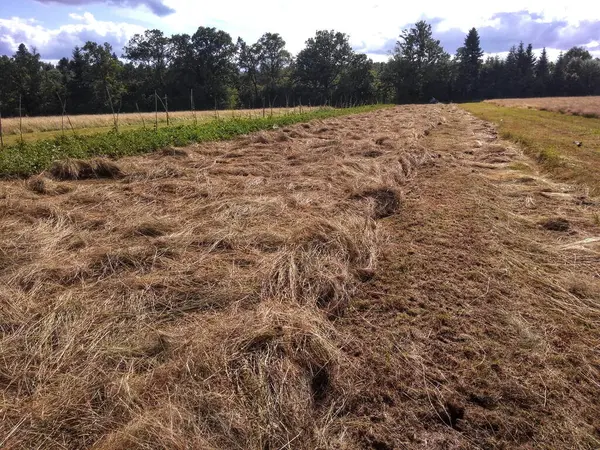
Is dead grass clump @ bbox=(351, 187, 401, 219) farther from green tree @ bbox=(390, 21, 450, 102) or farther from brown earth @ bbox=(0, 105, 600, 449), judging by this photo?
green tree @ bbox=(390, 21, 450, 102)

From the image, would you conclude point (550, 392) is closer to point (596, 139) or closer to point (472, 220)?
point (472, 220)

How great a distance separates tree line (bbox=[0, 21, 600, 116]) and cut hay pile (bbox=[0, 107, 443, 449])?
5660 centimetres

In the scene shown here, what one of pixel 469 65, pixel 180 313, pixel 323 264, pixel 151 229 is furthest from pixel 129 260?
pixel 469 65

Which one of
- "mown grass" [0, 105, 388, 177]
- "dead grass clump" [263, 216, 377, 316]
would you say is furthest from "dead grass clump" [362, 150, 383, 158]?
"mown grass" [0, 105, 388, 177]

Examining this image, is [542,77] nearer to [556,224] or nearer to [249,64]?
[249,64]

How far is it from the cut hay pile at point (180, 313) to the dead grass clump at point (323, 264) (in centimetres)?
2

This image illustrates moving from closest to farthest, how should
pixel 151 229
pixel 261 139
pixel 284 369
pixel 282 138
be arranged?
1. pixel 284 369
2. pixel 151 229
3. pixel 261 139
4. pixel 282 138

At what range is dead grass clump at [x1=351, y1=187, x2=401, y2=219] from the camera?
5820 millimetres

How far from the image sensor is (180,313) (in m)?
3.08

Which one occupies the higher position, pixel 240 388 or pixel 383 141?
pixel 383 141

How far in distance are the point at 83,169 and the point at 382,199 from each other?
590 cm

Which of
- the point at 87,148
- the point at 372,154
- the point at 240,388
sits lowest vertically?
the point at 240,388

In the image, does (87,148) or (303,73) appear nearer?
(87,148)

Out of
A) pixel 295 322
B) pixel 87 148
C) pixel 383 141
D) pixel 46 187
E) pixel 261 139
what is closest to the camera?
pixel 295 322
